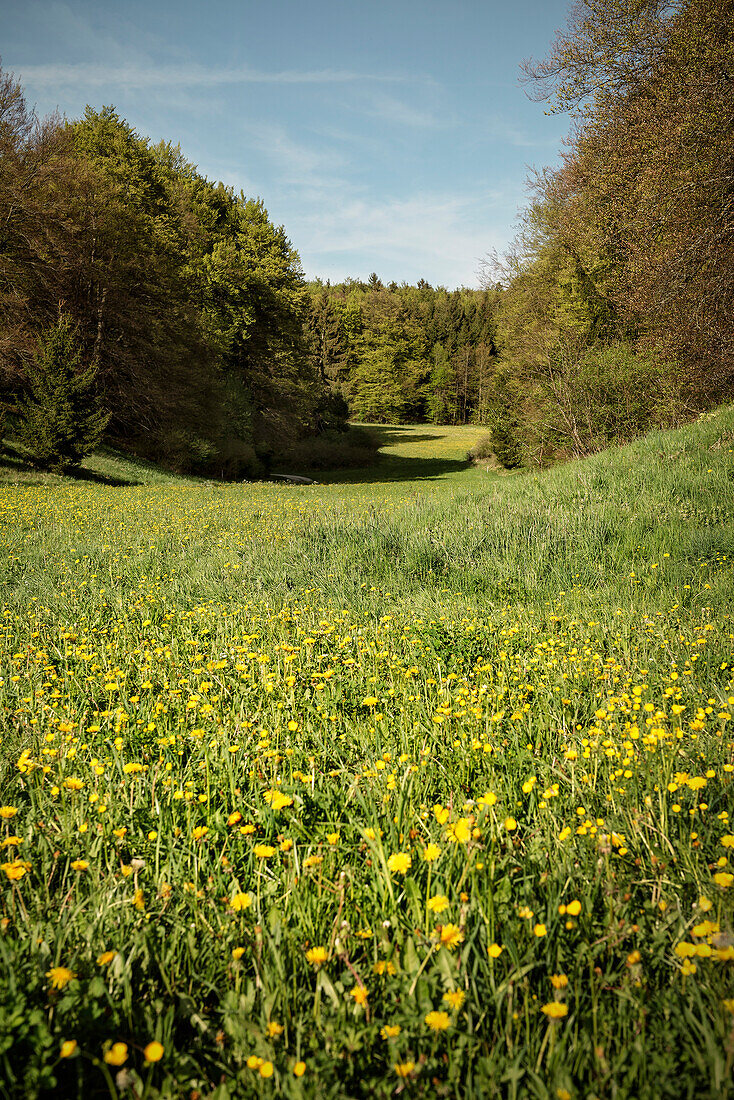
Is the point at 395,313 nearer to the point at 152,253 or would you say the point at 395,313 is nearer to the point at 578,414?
the point at 152,253

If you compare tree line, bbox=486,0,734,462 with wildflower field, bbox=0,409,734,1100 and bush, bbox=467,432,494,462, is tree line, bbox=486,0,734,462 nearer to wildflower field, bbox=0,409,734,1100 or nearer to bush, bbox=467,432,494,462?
wildflower field, bbox=0,409,734,1100

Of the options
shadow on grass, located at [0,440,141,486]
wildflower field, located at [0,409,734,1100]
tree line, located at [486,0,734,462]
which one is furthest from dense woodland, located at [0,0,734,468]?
wildflower field, located at [0,409,734,1100]

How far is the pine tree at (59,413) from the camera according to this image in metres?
18.1

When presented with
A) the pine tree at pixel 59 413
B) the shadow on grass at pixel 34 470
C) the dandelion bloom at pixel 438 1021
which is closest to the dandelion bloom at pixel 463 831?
the dandelion bloom at pixel 438 1021

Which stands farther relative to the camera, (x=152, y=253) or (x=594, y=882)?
(x=152, y=253)

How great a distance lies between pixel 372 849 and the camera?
174cm

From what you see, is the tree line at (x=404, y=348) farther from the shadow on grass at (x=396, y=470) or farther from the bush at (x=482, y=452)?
the bush at (x=482, y=452)

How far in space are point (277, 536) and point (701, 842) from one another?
662cm

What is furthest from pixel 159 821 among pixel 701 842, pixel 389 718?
pixel 701 842

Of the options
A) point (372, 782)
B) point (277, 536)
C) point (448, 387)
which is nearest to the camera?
point (372, 782)

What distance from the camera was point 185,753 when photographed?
8.79ft

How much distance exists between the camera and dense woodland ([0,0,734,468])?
1171 cm

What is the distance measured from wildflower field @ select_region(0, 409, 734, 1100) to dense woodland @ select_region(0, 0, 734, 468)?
10.8m

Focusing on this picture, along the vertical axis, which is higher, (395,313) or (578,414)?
(395,313)
